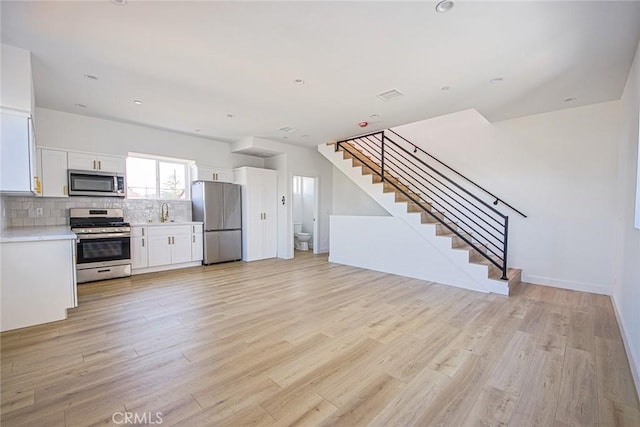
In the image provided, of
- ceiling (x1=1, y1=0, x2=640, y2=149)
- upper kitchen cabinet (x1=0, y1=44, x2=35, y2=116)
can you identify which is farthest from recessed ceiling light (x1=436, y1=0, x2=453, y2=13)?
upper kitchen cabinet (x1=0, y1=44, x2=35, y2=116)

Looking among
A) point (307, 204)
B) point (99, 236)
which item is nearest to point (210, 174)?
point (99, 236)

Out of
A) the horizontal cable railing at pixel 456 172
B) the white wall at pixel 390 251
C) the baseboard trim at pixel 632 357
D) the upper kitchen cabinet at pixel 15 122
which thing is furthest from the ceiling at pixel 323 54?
the baseboard trim at pixel 632 357

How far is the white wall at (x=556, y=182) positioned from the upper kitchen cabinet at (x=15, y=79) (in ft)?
19.3

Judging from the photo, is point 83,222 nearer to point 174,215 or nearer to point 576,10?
point 174,215

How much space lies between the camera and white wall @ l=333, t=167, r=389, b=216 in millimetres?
7082

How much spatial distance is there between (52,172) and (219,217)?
2.69 metres

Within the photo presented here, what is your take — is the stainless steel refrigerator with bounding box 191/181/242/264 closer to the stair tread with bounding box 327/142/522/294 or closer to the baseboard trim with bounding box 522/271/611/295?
the stair tread with bounding box 327/142/522/294

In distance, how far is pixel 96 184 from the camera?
4684 mm

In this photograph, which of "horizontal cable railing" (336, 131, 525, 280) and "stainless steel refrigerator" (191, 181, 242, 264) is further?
"stainless steel refrigerator" (191, 181, 242, 264)

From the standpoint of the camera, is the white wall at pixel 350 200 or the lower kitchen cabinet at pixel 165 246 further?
the white wall at pixel 350 200

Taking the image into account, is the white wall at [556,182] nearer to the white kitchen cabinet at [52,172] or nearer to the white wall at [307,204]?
the white wall at [307,204]

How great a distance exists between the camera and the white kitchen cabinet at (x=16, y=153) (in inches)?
102

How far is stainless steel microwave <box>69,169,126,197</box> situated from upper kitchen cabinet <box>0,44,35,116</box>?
2.17 metres

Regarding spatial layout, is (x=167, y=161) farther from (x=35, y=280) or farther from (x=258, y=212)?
(x=35, y=280)
